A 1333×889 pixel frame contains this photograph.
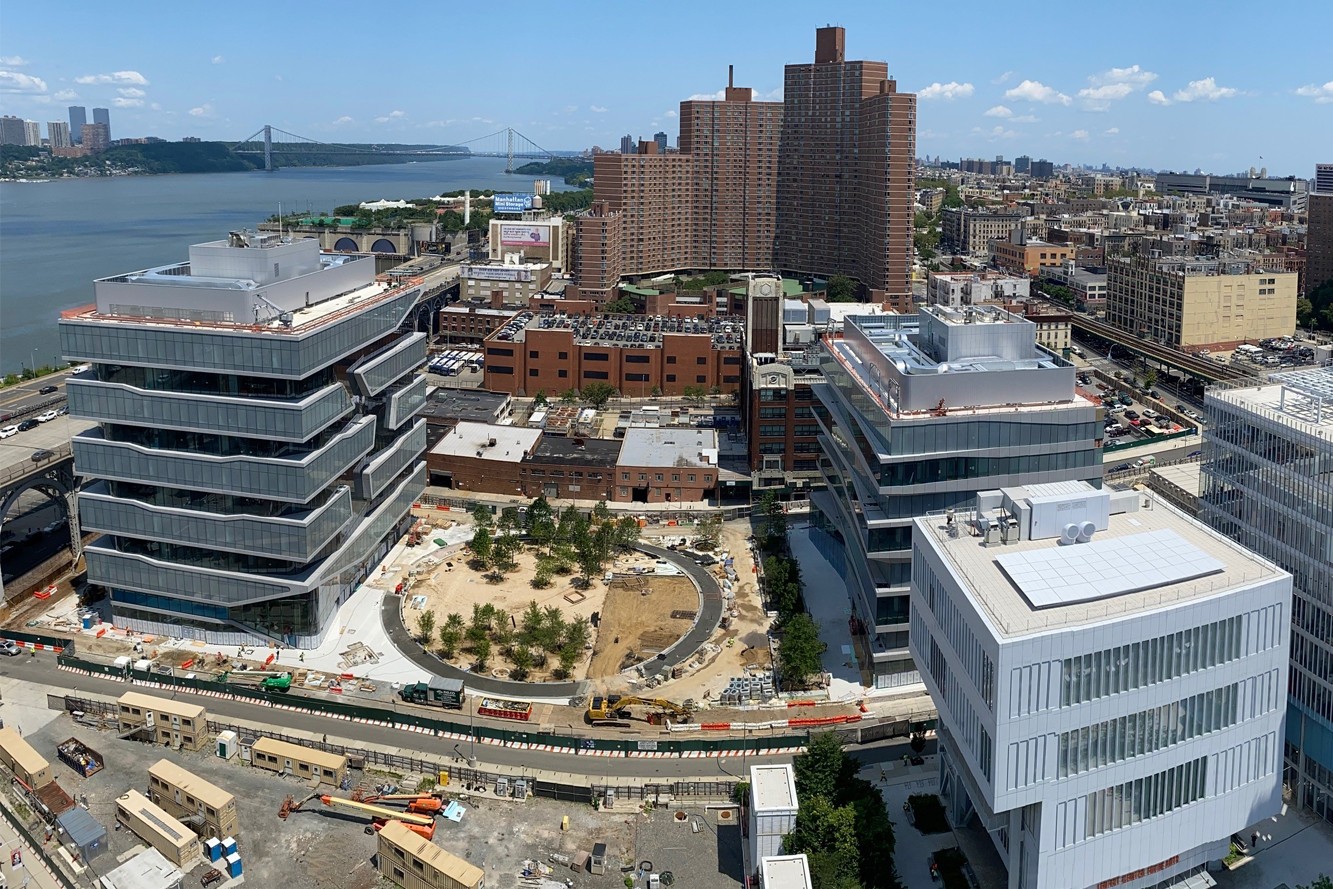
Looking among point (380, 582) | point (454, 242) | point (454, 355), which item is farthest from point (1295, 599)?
point (454, 242)

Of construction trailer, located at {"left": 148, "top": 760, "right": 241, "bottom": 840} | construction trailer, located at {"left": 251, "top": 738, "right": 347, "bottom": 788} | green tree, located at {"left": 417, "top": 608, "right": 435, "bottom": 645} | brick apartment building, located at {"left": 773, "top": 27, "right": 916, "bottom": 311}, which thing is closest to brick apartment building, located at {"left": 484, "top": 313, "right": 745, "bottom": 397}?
brick apartment building, located at {"left": 773, "top": 27, "right": 916, "bottom": 311}

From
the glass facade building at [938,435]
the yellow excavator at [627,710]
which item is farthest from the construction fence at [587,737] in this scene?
the glass facade building at [938,435]

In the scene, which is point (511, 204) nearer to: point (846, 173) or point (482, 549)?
point (846, 173)

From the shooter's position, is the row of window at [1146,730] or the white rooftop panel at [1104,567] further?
the white rooftop panel at [1104,567]

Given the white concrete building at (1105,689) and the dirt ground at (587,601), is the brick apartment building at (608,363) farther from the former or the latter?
the white concrete building at (1105,689)

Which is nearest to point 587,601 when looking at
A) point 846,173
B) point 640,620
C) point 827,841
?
point 640,620

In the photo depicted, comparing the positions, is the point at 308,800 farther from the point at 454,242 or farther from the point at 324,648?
the point at 454,242
